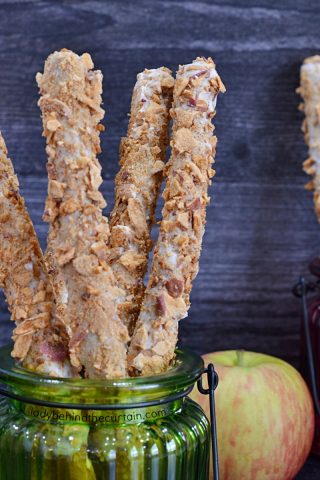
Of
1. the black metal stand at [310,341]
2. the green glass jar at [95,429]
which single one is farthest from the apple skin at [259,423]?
the green glass jar at [95,429]

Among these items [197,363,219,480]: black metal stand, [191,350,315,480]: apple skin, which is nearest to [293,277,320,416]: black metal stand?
[191,350,315,480]: apple skin

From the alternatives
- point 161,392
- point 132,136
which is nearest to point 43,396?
point 161,392

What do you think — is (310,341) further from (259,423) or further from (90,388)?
(90,388)

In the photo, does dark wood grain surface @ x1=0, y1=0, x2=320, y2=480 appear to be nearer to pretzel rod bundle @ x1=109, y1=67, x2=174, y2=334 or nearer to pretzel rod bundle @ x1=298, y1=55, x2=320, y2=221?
pretzel rod bundle @ x1=298, y1=55, x2=320, y2=221

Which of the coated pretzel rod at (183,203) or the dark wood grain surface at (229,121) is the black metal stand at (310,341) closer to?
the dark wood grain surface at (229,121)

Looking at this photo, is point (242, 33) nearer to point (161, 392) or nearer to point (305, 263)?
point (305, 263)

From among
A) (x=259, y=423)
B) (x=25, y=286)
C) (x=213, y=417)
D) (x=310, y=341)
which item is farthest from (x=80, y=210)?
(x=310, y=341)

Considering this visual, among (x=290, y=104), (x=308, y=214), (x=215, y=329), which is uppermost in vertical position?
(x=290, y=104)
